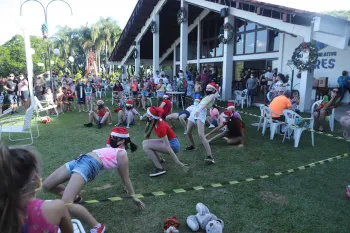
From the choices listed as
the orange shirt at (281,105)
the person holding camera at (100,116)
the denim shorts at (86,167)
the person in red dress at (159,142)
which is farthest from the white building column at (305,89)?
the denim shorts at (86,167)

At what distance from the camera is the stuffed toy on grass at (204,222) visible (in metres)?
2.67

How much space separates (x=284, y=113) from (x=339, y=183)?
2.50 m

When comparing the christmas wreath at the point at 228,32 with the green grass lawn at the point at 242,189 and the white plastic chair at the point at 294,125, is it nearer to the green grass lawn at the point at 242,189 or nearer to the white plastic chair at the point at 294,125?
the white plastic chair at the point at 294,125

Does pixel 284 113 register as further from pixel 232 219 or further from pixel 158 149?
pixel 232 219

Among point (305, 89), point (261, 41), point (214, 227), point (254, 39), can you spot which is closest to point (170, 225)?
point (214, 227)

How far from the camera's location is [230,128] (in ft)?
20.1

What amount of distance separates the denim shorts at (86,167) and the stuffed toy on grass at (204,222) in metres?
1.17

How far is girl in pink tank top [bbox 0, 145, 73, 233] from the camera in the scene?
121 cm

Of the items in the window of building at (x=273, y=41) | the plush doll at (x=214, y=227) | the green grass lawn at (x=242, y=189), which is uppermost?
the window of building at (x=273, y=41)

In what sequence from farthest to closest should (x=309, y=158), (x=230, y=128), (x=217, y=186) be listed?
(x=230, y=128) → (x=309, y=158) → (x=217, y=186)

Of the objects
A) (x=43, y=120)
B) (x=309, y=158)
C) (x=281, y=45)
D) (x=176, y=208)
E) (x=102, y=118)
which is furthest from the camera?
(x=281, y=45)

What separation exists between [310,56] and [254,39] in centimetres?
553

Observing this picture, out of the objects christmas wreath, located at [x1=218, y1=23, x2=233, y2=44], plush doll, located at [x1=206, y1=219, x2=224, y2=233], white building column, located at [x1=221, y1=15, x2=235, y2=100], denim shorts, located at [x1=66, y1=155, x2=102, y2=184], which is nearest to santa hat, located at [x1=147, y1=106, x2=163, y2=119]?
denim shorts, located at [x1=66, y1=155, x2=102, y2=184]

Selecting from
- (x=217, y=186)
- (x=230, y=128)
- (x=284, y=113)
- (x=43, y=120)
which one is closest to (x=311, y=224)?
(x=217, y=186)
